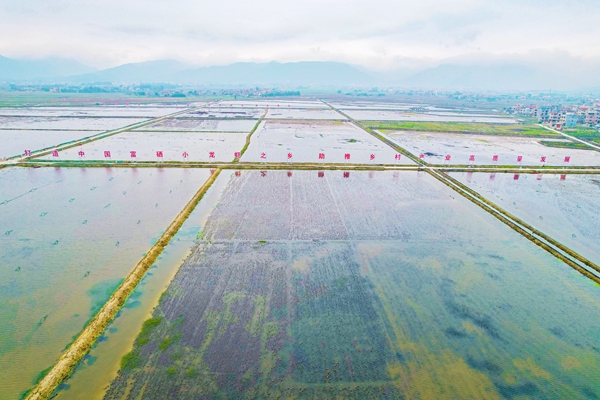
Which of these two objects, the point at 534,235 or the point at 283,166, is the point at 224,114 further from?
the point at 534,235

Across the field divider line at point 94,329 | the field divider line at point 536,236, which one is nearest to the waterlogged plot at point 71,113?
the field divider line at point 94,329

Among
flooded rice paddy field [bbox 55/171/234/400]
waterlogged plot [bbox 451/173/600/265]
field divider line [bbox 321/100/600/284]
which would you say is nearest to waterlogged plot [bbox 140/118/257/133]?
field divider line [bbox 321/100/600/284]

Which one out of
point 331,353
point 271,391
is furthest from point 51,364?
point 331,353

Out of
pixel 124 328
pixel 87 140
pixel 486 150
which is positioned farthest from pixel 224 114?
pixel 124 328

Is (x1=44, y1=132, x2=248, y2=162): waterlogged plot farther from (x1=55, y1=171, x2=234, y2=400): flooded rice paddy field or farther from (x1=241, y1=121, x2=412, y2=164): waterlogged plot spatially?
(x1=55, y1=171, x2=234, y2=400): flooded rice paddy field

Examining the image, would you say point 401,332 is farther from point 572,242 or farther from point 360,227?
point 572,242

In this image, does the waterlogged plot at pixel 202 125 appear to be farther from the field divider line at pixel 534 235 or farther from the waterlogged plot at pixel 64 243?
the field divider line at pixel 534 235
